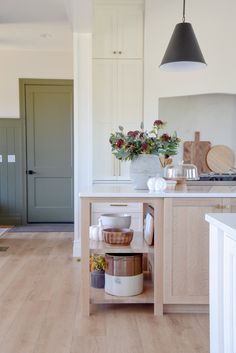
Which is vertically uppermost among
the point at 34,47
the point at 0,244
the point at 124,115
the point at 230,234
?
the point at 34,47

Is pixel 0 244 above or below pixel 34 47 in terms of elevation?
below

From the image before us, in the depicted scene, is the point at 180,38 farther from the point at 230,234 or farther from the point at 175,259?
the point at 230,234

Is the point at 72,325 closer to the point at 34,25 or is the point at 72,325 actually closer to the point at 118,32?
the point at 118,32

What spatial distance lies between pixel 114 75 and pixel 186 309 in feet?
8.77

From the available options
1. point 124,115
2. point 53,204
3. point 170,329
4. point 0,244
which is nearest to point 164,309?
point 170,329

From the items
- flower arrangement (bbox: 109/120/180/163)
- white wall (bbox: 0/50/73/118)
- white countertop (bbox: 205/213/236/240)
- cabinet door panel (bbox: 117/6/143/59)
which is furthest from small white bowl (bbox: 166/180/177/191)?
white wall (bbox: 0/50/73/118)

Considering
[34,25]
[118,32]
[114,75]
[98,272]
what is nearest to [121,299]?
[98,272]

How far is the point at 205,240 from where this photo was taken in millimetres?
2463

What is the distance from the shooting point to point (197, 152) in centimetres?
443

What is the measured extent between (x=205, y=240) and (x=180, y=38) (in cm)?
147

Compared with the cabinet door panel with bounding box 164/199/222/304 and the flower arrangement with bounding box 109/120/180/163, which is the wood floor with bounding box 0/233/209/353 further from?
the flower arrangement with bounding box 109/120/180/163

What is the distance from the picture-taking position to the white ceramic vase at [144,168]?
2715mm

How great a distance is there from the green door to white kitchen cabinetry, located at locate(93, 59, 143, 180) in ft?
6.49

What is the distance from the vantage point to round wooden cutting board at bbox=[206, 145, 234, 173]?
4355mm
